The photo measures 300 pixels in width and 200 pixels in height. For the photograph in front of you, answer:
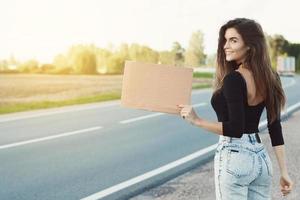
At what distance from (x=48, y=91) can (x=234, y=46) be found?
939 inches

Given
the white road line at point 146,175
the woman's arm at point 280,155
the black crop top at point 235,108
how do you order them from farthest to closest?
the white road line at point 146,175 < the woman's arm at point 280,155 < the black crop top at point 235,108

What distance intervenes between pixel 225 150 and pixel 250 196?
344 mm

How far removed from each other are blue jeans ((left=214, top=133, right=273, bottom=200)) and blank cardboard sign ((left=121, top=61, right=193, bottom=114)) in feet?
1.10

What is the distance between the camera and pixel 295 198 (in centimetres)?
661

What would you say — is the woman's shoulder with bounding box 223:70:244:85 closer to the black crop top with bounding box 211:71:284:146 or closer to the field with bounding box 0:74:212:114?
the black crop top with bounding box 211:71:284:146

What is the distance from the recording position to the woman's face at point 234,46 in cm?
314

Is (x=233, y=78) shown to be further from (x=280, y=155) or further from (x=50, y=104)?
(x=50, y=104)

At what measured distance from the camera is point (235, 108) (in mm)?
3021

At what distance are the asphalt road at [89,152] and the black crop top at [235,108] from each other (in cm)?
387

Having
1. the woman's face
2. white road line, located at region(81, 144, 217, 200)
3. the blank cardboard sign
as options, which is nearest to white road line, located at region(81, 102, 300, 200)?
white road line, located at region(81, 144, 217, 200)

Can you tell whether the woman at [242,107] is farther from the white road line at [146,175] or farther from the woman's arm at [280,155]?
the white road line at [146,175]

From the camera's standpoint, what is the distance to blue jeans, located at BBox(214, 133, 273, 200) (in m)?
3.13

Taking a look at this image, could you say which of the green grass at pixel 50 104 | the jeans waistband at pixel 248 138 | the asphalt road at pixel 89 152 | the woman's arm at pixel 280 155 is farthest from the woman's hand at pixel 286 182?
the green grass at pixel 50 104

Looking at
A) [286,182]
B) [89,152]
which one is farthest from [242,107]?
[89,152]
